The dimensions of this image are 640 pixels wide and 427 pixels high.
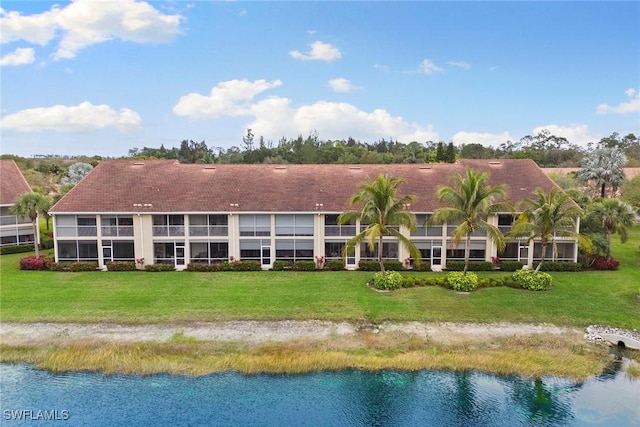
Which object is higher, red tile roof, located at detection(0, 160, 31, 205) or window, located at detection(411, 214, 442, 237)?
red tile roof, located at detection(0, 160, 31, 205)

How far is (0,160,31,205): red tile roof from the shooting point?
1632 inches

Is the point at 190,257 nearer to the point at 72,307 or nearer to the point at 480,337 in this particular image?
the point at 72,307

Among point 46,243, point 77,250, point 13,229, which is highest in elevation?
point 13,229

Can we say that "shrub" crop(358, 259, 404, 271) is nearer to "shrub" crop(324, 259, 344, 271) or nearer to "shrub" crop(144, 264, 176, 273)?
"shrub" crop(324, 259, 344, 271)

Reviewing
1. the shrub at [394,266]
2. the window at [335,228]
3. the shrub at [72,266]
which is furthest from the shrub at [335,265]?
the shrub at [72,266]

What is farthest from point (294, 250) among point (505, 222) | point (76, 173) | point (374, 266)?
point (76, 173)

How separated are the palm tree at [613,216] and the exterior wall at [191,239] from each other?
9.65 ft

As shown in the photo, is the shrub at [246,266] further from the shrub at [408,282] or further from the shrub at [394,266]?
the shrub at [408,282]

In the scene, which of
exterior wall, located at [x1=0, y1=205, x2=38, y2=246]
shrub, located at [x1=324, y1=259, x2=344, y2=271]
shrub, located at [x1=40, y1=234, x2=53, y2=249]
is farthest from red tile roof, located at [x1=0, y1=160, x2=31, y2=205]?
shrub, located at [x1=324, y1=259, x2=344, y2=271]

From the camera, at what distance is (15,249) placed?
41594mm

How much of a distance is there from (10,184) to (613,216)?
52.4 m

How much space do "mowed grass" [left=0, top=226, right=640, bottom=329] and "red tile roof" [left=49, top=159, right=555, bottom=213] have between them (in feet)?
18.0

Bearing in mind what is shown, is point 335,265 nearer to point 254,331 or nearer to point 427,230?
point 427,230

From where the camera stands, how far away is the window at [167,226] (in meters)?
35.8
